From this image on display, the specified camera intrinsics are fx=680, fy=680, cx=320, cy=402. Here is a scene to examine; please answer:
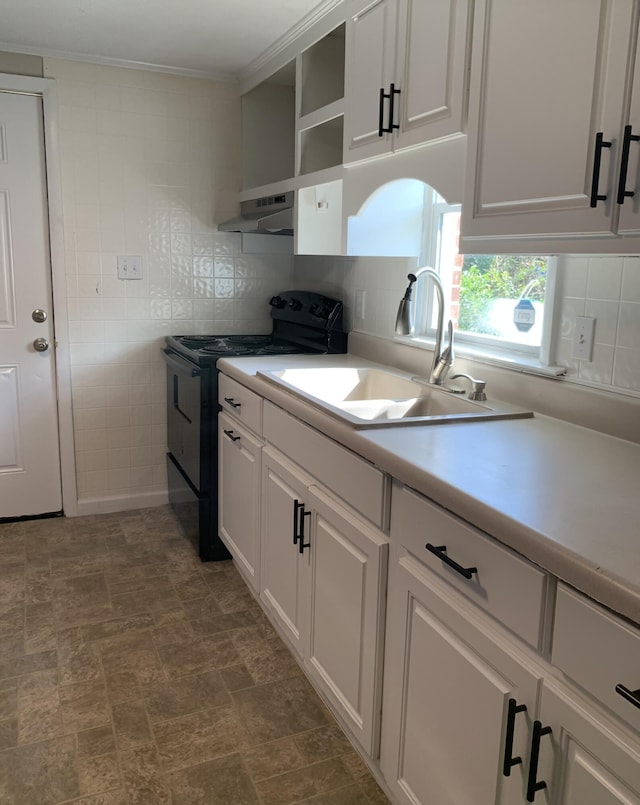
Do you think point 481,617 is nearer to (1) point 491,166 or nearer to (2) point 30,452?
(1) point 491,166

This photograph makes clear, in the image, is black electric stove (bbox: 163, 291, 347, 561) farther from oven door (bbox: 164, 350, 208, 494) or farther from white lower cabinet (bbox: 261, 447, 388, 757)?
white lower cabinet (bbox: 261, 447, 388, 757)

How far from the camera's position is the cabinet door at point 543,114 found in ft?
4.13

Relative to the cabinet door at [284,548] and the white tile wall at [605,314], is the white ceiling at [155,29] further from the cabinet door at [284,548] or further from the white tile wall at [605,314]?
the cabinet door at [284,548]

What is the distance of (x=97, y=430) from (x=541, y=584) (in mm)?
2820

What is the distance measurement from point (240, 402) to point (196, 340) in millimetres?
877

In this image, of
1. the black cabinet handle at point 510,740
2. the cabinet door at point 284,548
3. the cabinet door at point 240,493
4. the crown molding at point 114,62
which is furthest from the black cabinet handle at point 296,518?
the crown molding at point 114,62

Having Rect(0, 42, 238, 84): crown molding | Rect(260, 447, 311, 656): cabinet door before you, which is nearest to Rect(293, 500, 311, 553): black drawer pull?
Rect(260, 447, 311, 656): cabinet door

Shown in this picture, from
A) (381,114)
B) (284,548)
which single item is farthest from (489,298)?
(284,548)

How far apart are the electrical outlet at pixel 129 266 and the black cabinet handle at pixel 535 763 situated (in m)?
2.84

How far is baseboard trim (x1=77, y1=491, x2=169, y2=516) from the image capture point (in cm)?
349

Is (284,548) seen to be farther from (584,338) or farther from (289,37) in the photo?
(289,37)

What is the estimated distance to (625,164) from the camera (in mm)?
1221

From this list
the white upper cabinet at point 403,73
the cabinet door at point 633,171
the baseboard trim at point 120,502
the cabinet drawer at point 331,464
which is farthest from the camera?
the baseboard trim at point 120,502

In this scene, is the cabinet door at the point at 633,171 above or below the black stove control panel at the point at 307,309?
above
